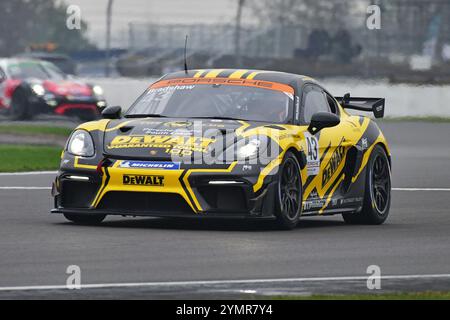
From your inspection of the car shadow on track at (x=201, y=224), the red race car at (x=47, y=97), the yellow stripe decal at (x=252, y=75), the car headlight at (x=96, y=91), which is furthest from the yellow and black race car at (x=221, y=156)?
the car headlight at (x=96, y=91)

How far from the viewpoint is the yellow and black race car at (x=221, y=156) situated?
1234 cm

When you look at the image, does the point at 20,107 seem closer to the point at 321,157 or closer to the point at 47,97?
the point at 47,97

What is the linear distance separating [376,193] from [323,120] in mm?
1456

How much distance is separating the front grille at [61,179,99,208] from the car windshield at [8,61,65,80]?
20.7 meters

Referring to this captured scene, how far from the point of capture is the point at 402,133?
32.0 metres

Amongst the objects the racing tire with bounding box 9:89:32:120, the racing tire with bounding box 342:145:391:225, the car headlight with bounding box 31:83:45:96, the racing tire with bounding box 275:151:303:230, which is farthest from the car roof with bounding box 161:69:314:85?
the car headlight with bounding box 31:83:45:96

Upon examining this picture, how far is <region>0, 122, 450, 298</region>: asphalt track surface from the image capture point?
9211 mm

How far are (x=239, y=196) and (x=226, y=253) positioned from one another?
1.45 m

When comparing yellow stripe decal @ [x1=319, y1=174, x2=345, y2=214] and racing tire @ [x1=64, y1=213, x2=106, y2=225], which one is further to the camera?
yellow stripe decal @ [x1=319, y1=174, x2=345, y2=214]

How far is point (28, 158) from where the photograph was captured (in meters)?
22.9

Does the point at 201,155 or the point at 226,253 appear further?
the point at 201,155

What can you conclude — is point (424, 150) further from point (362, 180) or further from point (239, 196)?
point (239, 196)

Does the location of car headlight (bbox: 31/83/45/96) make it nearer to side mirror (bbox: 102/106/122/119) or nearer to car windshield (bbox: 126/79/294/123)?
car windshield (bbox: 126/79/294/123)
